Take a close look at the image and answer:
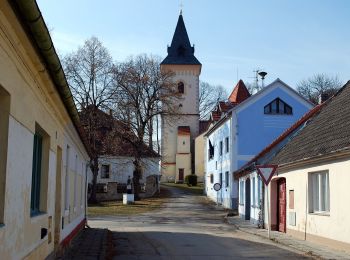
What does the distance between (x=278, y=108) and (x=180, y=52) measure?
36886 millimetres

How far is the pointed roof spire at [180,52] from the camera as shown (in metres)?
73.9

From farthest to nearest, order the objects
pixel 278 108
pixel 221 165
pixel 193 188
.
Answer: pixel 193 188 < pixel 221 165 < pixel 278 108

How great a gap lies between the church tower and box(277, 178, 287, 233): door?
158ft

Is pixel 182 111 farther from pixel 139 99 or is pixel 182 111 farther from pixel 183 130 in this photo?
pixel 139 99

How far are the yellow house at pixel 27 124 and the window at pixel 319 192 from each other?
9.25 meters

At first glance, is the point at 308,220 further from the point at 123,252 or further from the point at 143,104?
the point at 143,104

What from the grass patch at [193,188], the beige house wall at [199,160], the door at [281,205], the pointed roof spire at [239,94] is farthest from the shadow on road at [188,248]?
the beige house wall at [199,160]

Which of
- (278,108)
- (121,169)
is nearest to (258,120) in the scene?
(278,108)

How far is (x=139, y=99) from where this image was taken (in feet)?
153

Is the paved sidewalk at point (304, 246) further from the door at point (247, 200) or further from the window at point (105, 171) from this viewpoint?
the window at point (105, 171)

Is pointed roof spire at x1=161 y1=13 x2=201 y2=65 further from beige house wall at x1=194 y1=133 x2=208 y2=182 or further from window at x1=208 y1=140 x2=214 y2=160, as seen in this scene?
window at x1=208 y1=140 x2=214 y2=160

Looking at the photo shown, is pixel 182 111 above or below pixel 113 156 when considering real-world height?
above

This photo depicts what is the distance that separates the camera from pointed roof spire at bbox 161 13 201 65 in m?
73.9

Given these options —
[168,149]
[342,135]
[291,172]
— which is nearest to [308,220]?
[291,172]
